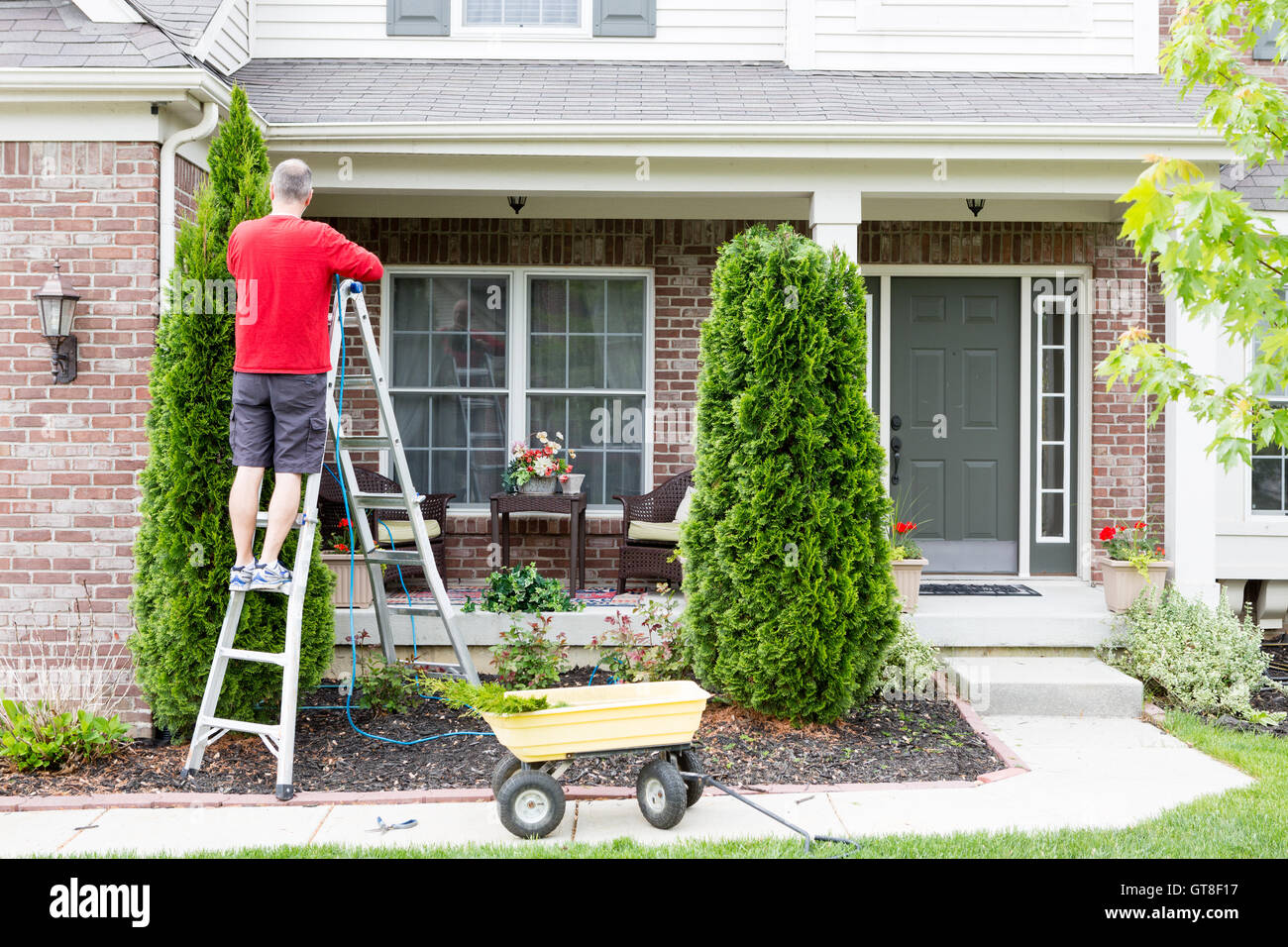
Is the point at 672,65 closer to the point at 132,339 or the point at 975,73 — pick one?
the point at 975,73

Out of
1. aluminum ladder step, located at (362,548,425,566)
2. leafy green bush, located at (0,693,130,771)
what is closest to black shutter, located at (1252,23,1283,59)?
aluminum ladder step, located at (362,548,425,566)

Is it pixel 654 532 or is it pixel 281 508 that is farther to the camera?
pixel 654 532

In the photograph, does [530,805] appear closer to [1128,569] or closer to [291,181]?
[291,181]

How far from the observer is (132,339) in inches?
210

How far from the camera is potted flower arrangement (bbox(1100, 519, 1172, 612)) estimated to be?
6.58 meters

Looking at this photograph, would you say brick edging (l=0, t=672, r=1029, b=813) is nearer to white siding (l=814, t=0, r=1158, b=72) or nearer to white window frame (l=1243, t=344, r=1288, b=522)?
white window frame (l=1243, t=344, r=1288, b=522)

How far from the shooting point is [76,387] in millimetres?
5336

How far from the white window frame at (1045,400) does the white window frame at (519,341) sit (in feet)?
9.38

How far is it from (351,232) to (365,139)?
1671 mm

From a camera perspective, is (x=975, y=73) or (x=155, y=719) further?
(x=975, y=73)

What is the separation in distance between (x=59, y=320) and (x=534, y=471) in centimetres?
314

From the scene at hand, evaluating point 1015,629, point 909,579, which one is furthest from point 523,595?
point 1015,629

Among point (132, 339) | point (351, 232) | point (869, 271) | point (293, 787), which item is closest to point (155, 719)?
point (293, 787)

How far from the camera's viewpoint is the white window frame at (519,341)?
7953 millimetres
